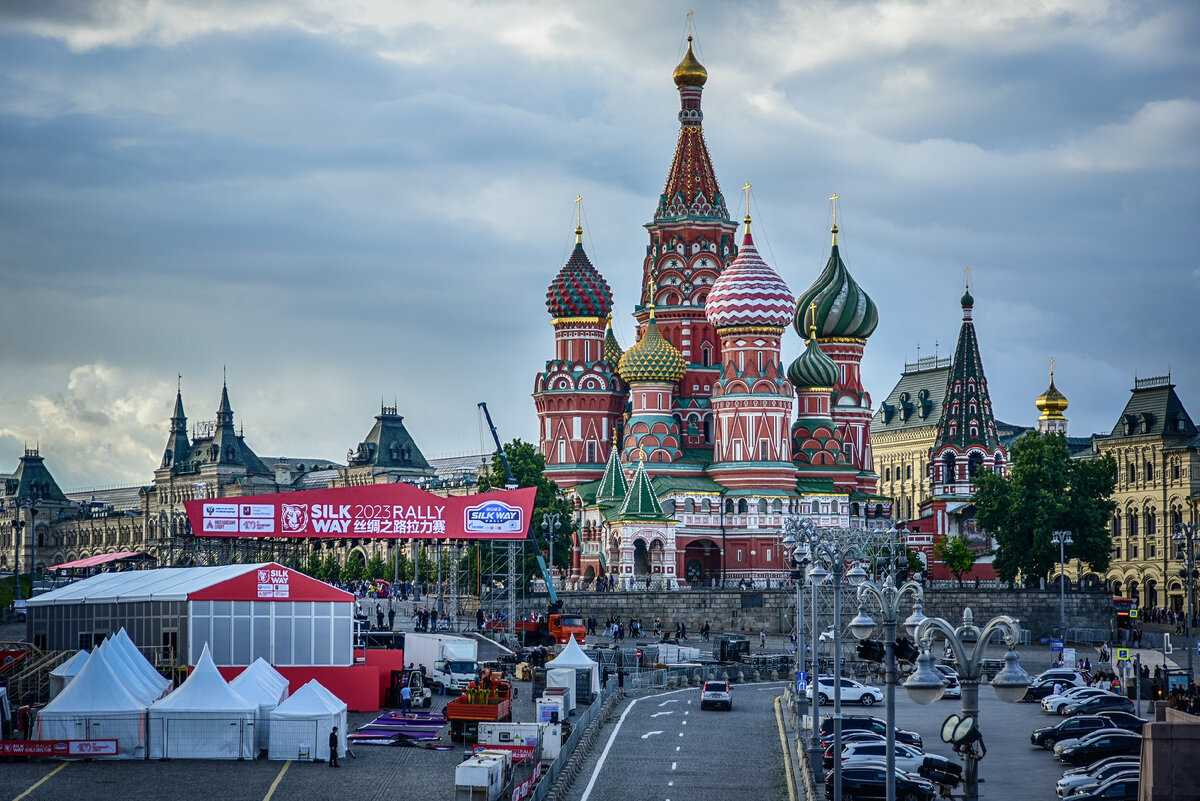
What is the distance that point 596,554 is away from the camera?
10569 centimetres

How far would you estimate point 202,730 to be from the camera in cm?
4694

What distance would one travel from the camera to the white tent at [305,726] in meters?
46.8

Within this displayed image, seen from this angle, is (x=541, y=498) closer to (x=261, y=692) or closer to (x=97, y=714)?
(x=261, y=692)

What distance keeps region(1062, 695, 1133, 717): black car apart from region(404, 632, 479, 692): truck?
62.7 feet

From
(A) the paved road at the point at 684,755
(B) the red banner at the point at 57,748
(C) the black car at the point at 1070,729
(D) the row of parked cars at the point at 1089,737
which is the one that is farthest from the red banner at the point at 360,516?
(C) the black car at the point at 1070,729

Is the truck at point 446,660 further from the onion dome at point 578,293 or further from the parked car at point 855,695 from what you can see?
the onion dome at point 578,293

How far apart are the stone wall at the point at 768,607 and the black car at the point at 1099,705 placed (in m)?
37.9

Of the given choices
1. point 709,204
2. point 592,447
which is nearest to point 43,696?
point 592,447

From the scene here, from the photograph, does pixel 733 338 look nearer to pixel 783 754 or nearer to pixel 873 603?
pixel 873 603

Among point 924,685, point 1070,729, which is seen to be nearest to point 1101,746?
point 1070,729

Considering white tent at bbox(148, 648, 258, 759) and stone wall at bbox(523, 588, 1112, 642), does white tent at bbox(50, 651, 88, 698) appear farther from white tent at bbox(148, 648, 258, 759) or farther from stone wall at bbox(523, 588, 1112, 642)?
stone wall at bbox(523, 588, 1112, 642)

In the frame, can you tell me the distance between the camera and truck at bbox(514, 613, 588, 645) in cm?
8125

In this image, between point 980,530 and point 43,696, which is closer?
→ point 43,696

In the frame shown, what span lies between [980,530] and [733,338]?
2050 centimetres
